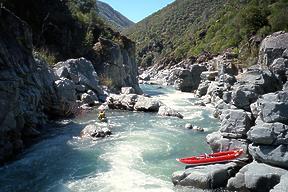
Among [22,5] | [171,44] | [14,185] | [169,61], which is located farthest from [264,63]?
[171,44]

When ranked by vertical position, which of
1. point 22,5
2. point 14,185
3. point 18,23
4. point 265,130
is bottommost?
point 14,185

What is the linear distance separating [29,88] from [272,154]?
1995cm

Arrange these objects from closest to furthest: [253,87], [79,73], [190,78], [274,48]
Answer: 1. [253,87]
2. [274,48]
3. [79,73]
4. [190,78]

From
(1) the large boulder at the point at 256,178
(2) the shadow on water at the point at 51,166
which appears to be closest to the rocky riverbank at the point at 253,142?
(1) the large boulder at the point at 256,178

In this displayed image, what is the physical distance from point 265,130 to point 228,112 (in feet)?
12.5

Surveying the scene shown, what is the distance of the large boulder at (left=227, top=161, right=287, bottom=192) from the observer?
15.9 metres

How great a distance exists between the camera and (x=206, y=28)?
115500mm

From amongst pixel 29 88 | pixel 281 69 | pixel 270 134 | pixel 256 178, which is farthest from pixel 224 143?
pixel 29 88

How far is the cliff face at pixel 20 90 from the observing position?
74.1 ft

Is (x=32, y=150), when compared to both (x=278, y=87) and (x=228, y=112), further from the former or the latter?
(x=278, y=87)

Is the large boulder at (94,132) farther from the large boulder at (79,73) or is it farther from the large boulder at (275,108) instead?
the large boulder at (79,73)

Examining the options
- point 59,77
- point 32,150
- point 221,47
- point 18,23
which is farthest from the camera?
point 221,47

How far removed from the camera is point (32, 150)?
78.1 feet

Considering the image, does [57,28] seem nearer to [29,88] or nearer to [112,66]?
[112,66]
